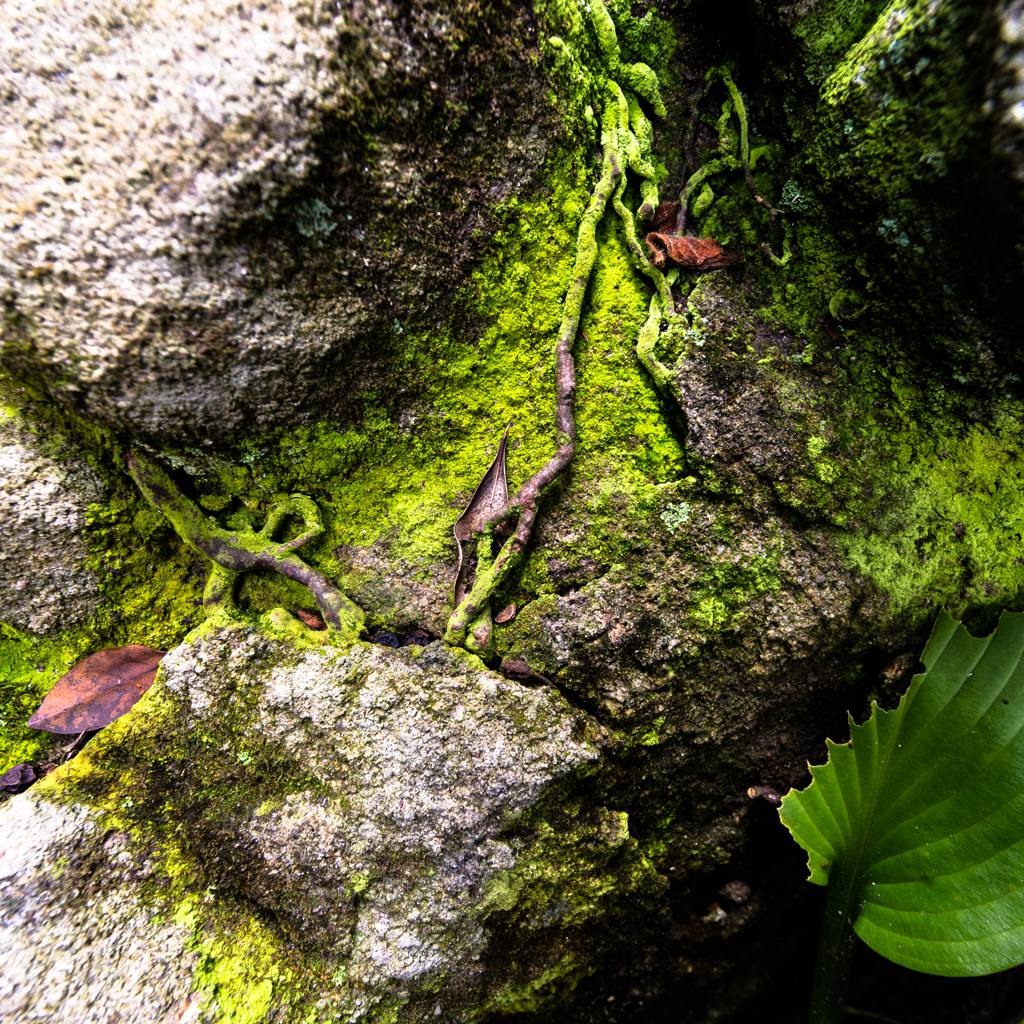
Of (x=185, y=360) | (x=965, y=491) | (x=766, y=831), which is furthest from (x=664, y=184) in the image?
(x=766, y=831)

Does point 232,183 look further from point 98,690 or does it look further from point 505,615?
point 98,690

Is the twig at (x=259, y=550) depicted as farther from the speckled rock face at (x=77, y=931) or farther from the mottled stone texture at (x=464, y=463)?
the speckled rock face at (x=77, y=931)

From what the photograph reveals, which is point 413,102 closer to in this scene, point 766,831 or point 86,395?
point 86,395

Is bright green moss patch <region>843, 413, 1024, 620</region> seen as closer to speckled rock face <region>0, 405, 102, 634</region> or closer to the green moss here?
the green moss

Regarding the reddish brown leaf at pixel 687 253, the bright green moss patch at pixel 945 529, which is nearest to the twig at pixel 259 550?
the reddish brown leaf at pixel 687 253

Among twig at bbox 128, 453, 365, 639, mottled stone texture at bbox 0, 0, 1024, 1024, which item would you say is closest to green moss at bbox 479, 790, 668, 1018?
mottled stone texture at bbox 0, 0, 1024, 1024

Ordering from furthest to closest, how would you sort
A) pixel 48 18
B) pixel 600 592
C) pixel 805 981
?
1. pixel 805 981
2. pixel 600 592
3. pixel 48 18

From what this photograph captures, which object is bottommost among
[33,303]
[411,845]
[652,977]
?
[652,977]
